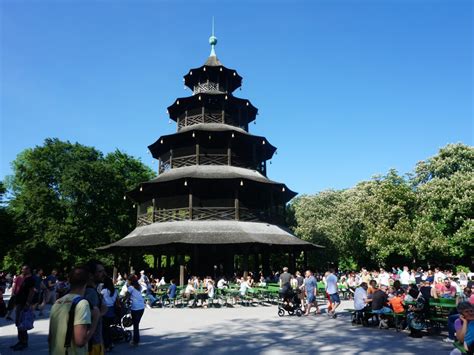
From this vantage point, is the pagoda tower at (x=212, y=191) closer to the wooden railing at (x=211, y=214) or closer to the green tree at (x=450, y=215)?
the wooden railing at (x=211, y=214)

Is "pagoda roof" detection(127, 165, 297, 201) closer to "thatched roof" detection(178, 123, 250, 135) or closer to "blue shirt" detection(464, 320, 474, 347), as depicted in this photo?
"thatched roof" detection(178, 123, 250, 135)

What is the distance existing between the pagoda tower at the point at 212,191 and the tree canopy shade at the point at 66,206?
13796mm

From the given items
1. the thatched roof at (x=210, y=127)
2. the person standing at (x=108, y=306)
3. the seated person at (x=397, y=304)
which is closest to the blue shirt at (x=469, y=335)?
the person standing at (x=108, y=306)

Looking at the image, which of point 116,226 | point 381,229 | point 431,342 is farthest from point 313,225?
point 431,342

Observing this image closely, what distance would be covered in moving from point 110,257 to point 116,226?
4726mm

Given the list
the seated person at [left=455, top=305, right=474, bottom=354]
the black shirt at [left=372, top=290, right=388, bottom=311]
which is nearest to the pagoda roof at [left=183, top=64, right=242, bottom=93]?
the black shirt at [left=372, top=290, right=388, bottom=311]

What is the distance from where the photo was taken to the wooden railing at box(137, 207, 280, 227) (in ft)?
89.7

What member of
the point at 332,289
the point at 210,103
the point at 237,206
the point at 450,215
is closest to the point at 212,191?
the point at 237,206

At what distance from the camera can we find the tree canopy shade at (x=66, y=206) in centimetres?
4026

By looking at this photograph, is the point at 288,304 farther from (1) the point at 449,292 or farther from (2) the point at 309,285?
(1) the point at 449,292

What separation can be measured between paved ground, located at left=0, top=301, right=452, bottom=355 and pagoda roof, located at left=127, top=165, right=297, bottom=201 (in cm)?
1280

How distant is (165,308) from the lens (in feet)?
64.3

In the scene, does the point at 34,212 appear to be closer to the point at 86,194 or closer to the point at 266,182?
the point at 86,194

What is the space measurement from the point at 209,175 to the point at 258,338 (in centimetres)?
1736
